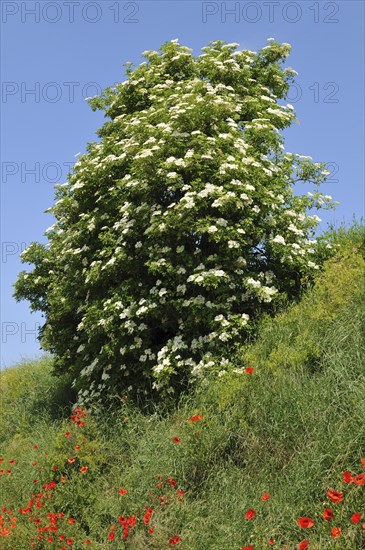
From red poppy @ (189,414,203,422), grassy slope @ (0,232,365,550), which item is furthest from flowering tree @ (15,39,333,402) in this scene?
red poppy @ (189,414,203,422)

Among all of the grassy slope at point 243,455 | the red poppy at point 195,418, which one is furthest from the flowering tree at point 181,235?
the red poppy at point 195,418

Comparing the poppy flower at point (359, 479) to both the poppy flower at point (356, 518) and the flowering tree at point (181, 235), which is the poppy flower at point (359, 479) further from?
the flowering tree at point (181, 235)

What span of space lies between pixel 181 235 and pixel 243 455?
405 centimetres

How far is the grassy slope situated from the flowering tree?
768 mm

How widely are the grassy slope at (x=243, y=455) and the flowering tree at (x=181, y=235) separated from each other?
0.77 metres

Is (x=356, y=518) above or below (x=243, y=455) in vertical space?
below

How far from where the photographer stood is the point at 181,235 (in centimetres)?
1011

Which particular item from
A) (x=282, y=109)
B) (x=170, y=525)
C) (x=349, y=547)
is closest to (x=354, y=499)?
(x=349, y=547)

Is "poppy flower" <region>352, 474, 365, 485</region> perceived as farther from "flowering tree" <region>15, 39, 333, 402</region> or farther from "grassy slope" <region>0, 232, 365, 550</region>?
"flowering tree" <region>15, 39, 333, 402</region>

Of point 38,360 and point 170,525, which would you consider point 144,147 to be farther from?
point 38,360

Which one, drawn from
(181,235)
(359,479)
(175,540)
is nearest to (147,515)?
(175,540)

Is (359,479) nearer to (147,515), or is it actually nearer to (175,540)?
(175,540)

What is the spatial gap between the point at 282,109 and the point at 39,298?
7.31 metres

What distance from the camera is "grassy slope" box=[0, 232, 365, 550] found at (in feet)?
19.7
